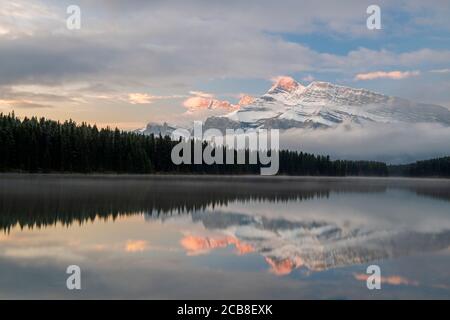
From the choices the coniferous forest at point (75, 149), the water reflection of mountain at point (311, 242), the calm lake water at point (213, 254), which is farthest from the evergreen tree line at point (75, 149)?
the water reflection of mountain at point (311, 242)

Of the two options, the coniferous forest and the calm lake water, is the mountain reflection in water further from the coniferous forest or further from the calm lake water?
the coniferous forest

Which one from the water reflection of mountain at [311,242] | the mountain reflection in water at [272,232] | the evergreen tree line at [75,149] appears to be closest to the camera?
the water reflection of mountain at [311,242]

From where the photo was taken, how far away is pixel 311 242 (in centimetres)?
2286

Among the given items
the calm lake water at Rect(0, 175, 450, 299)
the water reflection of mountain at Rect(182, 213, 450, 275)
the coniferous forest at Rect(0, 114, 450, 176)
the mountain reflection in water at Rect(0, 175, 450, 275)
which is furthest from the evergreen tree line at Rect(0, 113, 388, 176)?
the water reflection of mountain at Rect(182, 213, 450, 275)

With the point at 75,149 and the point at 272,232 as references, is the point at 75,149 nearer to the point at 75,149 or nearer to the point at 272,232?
Answer: the point at 75,149

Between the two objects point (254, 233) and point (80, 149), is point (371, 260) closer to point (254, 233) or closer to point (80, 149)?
point (254, 233)

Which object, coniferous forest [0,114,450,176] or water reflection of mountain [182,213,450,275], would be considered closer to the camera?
water reflection of mountain [182,213,450,275]

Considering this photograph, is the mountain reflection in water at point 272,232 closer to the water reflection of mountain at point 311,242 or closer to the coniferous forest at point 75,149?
the water reflection of mountain at point 311,242

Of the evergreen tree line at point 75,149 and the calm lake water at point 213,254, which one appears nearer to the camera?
the calm lake water at point 213,254

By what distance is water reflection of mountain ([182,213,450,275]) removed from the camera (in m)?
18.8

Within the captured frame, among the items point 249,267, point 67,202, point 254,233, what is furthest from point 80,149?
point 249,267

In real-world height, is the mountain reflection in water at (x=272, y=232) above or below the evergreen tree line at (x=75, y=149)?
below

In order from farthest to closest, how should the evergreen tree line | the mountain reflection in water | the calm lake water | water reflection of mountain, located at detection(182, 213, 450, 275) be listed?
the evergreen tree line → the mountain reflection in water → water reflection of mountain, located at detection(182, 213, 450, 275) → the calm lake water

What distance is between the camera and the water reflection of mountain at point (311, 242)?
1884cm
